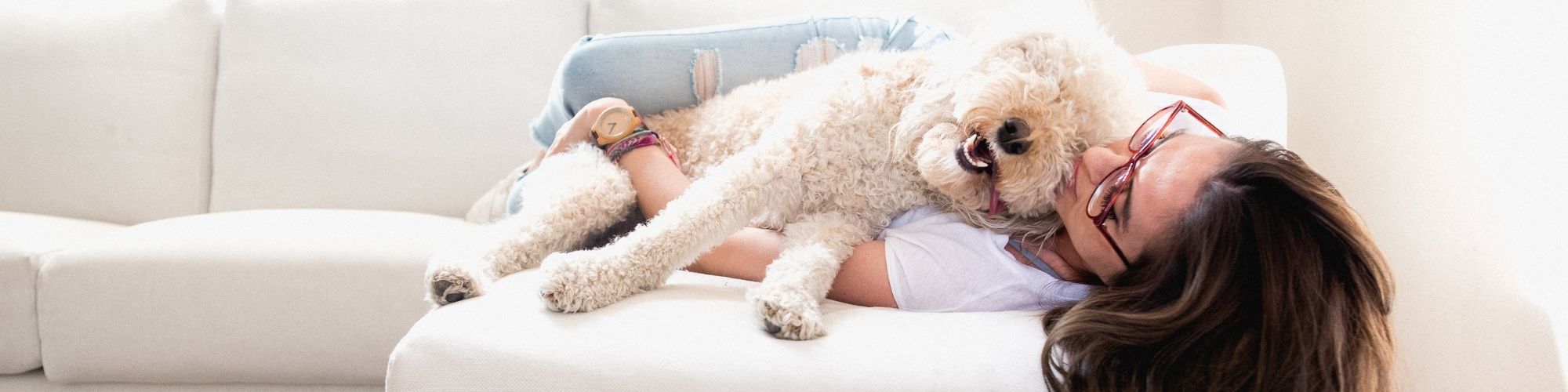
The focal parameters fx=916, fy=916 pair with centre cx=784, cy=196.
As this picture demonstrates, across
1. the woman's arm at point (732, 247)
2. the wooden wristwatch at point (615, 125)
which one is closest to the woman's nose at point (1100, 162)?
the woman's arm at point (732, 247)

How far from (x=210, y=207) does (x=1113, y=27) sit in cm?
270

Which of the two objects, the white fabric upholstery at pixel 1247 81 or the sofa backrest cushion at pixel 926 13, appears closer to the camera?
the white fabric upholstery at pixel 1247 81

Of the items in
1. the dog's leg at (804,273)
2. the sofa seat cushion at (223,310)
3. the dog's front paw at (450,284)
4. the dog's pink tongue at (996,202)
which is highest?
the dog's pink tongue at (996,202)

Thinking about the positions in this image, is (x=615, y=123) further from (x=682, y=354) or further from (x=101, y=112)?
(x=101, y=112)

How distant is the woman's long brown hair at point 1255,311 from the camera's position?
108 centimetres

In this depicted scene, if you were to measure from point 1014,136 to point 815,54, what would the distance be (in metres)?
0.84

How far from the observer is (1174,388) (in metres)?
1.11

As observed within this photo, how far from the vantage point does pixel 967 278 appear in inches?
54.2

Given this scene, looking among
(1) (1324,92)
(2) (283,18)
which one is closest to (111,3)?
(2) (283,18)

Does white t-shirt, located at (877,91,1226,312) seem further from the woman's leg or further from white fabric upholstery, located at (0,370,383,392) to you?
white fabric upholstery, located at (0,370,383,392)

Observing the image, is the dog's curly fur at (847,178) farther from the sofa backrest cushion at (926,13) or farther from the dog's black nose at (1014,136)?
the sofa backrest cushion at (926,13)

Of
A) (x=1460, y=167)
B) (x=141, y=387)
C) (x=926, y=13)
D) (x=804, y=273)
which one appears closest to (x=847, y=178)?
(x=804, y=273)

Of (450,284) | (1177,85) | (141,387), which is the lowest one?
(141,387)

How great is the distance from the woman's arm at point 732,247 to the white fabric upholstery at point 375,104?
88 cm
